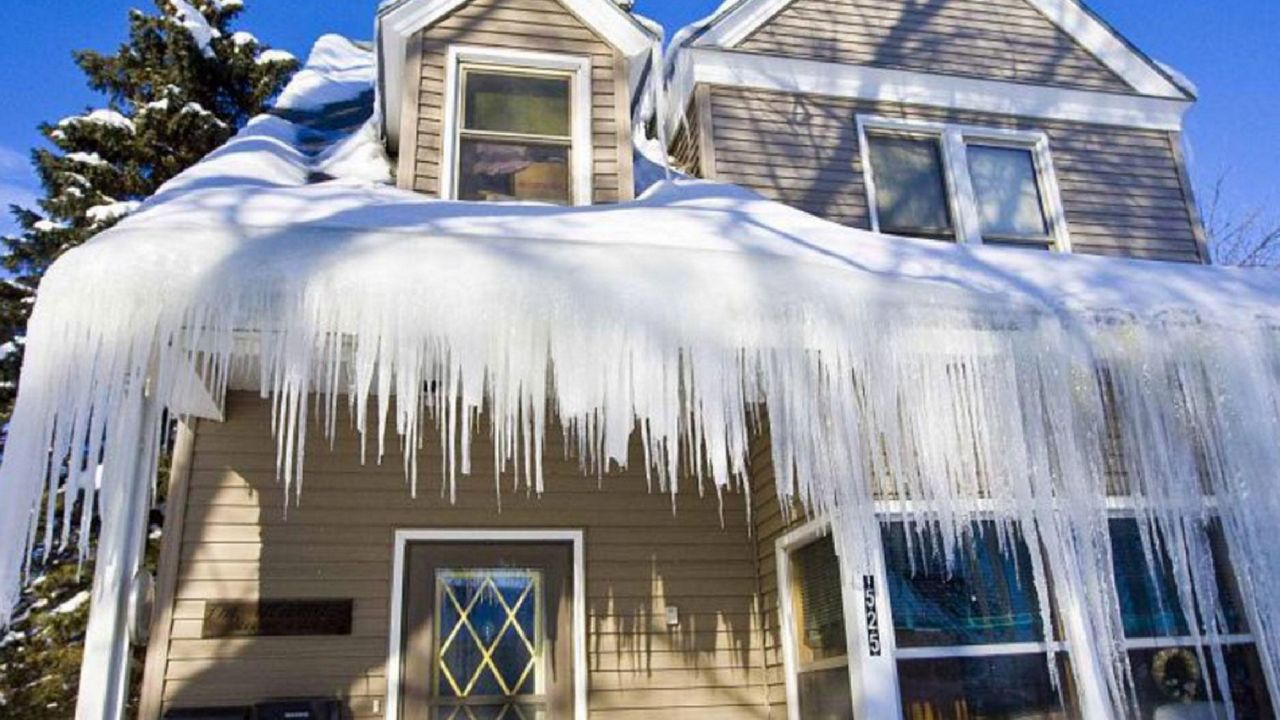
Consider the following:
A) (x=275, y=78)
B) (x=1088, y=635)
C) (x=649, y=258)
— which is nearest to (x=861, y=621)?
(x=1088, y=635)

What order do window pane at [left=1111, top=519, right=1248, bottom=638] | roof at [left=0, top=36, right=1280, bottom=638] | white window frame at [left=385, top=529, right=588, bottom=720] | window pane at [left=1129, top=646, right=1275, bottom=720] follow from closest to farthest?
roof at [left=0, top=36, right=1280, bottom=638]
window pane at [left=1129, top=646, right=1275, bottom=720]
window pane at [left=1111, top=519, right=1248, bottom=638]
white window frame at [left=385, top=529, right=588, bottom=720]

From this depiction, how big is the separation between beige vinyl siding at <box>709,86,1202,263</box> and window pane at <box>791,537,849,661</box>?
8.19 feet

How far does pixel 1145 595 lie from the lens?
4422mm

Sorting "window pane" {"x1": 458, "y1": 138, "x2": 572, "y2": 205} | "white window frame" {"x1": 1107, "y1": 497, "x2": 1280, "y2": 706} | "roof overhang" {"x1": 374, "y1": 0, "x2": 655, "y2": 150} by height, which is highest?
"roof overhang" {"x1": 374, "y1": 0, "x2": 655, "y2": 150}

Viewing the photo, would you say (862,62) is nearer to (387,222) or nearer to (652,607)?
(652,607)

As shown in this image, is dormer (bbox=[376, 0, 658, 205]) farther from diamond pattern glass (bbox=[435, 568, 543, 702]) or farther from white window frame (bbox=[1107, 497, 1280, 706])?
white window frame (bbox=[1107, 497, 1280, 706])

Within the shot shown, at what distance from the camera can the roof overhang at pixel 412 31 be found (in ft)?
17.7

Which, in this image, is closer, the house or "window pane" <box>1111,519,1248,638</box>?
the house

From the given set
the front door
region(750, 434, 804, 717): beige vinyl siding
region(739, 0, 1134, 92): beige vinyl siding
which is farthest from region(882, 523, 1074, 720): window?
region(739, 0, 1134, 92): beige vinyl siding

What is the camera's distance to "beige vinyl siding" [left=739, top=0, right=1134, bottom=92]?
6.61 metres

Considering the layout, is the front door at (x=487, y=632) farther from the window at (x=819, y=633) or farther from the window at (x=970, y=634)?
the window at (x=970, y=634)

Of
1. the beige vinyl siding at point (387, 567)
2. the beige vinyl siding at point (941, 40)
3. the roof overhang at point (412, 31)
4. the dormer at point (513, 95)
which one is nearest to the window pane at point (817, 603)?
the beige vinyl siding at point (387, 567)

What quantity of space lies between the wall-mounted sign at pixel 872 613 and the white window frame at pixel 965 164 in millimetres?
2822

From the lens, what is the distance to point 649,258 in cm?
295
